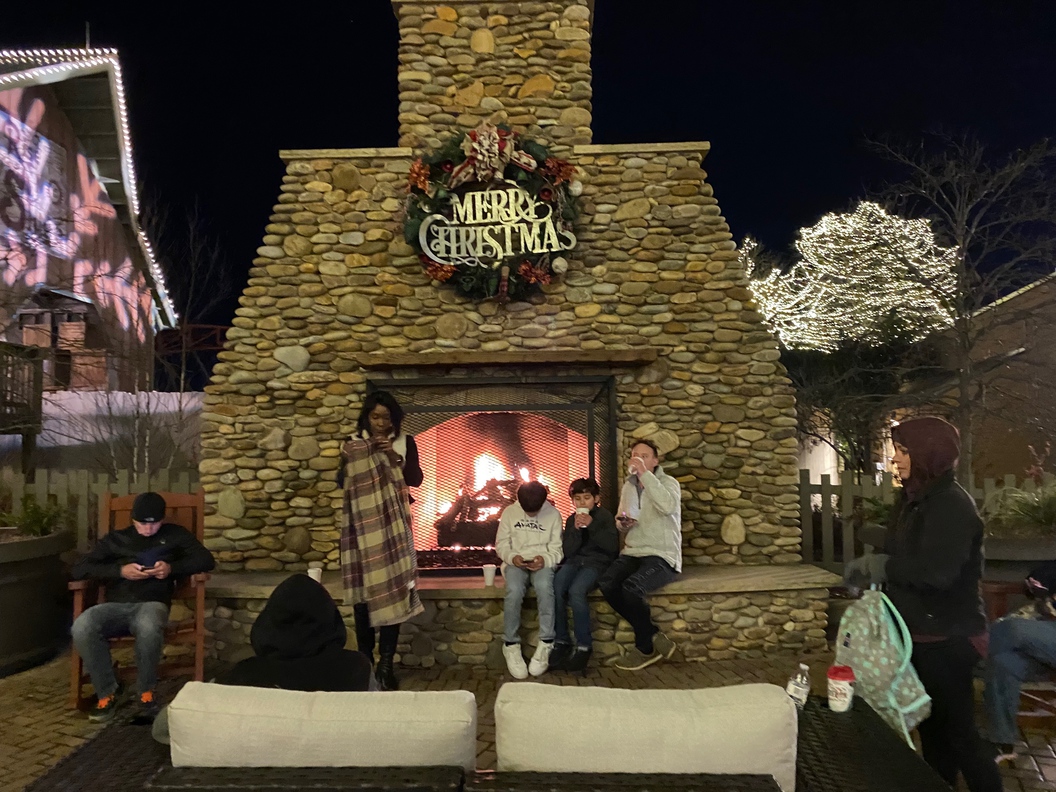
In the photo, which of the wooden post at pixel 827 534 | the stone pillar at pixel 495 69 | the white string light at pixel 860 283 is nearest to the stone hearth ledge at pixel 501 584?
the wooden post at pixel 827 534

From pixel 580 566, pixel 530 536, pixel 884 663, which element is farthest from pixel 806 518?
pixel 884 663

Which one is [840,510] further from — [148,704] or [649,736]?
[148,704]

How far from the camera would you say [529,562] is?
473cm

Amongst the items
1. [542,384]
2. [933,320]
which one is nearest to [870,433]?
[933,320]

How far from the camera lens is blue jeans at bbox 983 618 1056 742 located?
3227 mm

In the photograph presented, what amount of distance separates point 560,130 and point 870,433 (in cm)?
796

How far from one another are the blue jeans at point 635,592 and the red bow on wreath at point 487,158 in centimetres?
322

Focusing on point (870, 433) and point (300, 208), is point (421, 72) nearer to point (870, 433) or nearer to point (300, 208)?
point (300, 208)

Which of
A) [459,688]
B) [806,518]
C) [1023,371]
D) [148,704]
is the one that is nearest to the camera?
[148,704]

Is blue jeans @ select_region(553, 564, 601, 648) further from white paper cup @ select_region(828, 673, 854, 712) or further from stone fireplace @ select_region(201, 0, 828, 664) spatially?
white paper cup @ select_region(828, 673, 854, 712)

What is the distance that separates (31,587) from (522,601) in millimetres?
3440

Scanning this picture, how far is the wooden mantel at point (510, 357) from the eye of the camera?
5496 millimetres

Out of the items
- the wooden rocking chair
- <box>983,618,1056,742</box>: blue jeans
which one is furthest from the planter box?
<box>983,618,1056,742</box>: blue jeans

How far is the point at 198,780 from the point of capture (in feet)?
4.89
